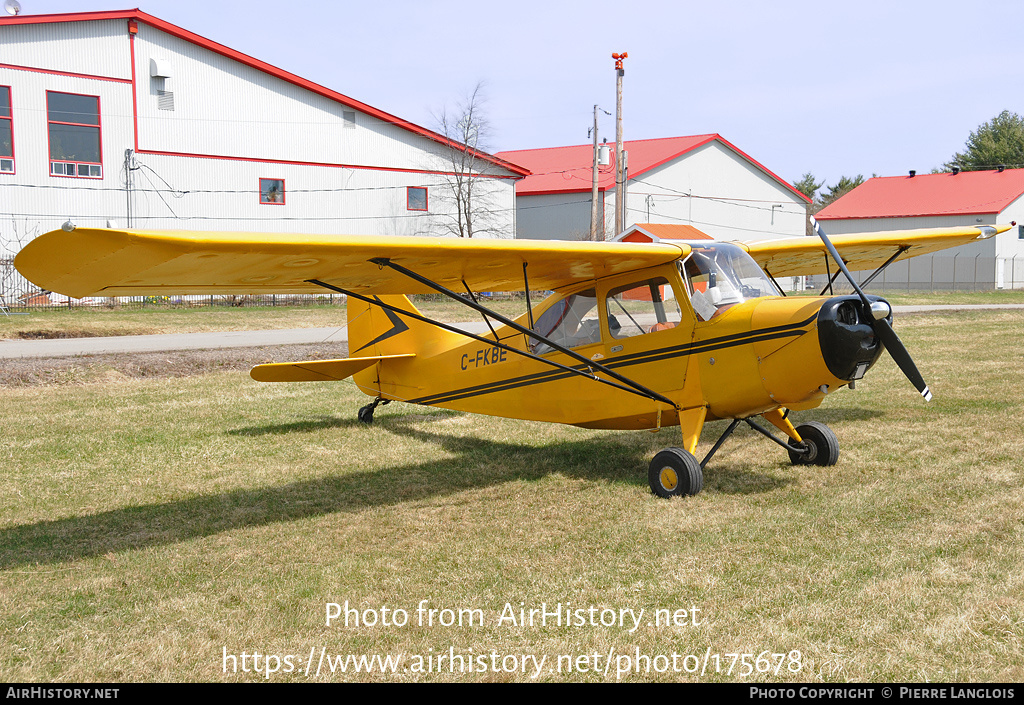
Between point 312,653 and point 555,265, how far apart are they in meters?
4.06

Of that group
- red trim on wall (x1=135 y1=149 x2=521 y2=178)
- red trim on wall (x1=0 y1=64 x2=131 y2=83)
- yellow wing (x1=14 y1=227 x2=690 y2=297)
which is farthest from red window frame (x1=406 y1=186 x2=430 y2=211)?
yellow wing (x1=14 y1=227 x2=690 y2=297)

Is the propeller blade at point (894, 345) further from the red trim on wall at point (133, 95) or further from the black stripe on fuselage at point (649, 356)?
the red trim on wall at point (133, 95)

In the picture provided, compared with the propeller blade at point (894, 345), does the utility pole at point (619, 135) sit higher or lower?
higher

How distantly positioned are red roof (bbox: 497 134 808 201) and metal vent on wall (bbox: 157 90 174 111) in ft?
66.2

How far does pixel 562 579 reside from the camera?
488cm

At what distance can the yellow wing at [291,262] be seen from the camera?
4.25 m

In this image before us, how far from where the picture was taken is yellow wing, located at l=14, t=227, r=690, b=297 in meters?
4.25

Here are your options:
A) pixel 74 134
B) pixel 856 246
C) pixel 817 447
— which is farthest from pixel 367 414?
pixel 74 134

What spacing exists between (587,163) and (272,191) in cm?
2032

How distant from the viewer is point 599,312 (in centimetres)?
758

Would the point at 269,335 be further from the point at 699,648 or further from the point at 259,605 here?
the point at 699,648

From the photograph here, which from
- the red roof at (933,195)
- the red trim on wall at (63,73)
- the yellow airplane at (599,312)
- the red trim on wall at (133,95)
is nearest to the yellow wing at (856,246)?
the yellow airplane at (599,312)

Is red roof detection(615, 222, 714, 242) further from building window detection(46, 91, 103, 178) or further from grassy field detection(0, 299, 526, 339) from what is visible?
building window detection(46, 91, 103, 178)

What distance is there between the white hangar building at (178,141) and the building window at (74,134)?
36 mm
